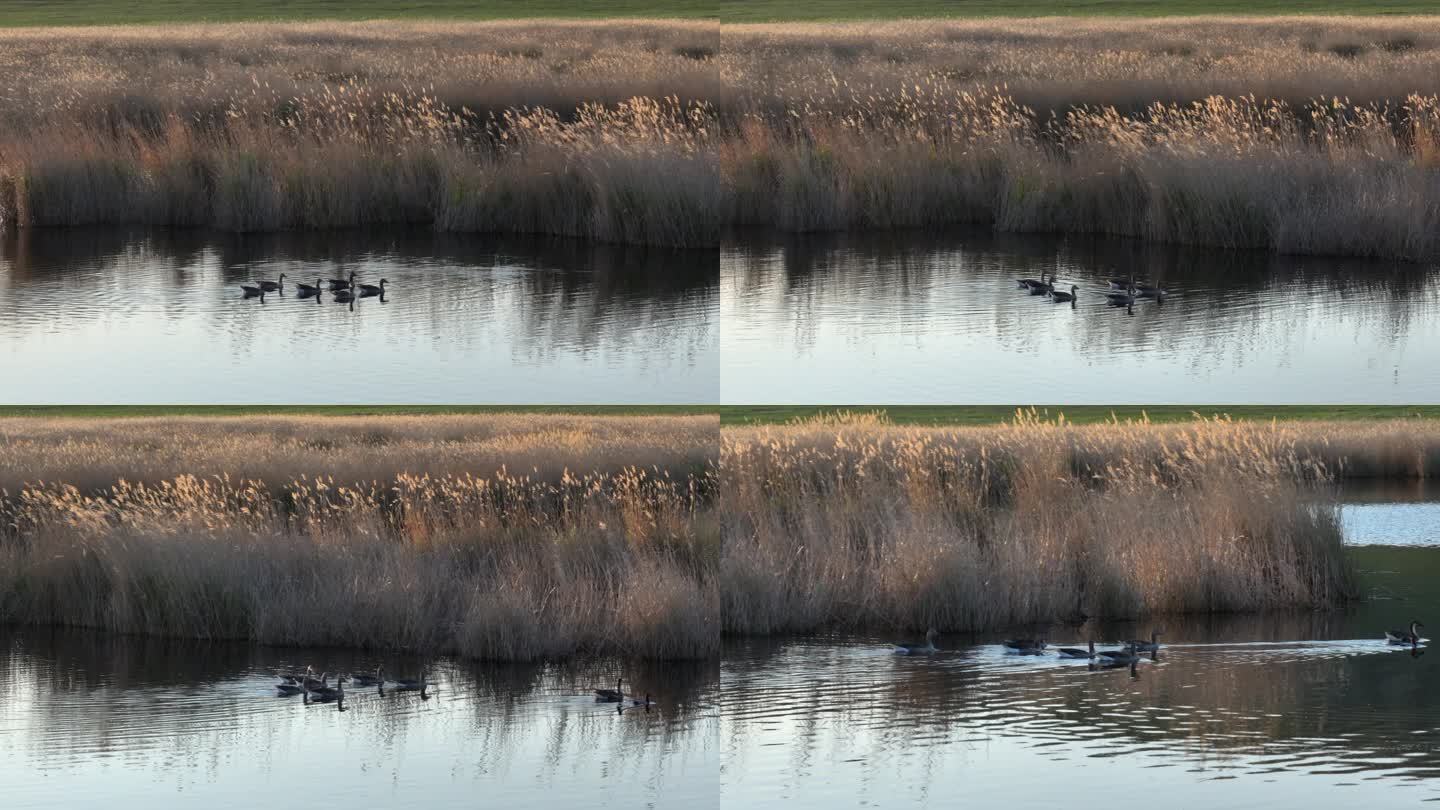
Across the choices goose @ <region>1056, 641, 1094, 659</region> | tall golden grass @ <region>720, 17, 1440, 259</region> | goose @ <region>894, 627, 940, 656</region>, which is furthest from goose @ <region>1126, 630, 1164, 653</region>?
tall golden grass @ <region>720, 17, 1440, 259</region>

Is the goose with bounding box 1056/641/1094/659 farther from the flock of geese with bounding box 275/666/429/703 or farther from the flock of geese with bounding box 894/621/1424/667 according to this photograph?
the flock of geese with bounding box 275/666/429/703

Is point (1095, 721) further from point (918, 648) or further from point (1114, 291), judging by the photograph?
point (1114, 291)

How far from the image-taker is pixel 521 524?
16.5 metres

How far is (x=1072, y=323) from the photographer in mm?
16531

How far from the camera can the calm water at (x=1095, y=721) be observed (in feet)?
37.2

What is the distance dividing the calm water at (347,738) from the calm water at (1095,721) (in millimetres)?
598

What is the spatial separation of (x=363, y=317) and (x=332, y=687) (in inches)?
152

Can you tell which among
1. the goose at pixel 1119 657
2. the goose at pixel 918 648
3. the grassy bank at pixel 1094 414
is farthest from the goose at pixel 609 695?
the grassy bank at pixel 1094 414

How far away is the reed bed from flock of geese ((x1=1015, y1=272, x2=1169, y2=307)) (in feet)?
4.54

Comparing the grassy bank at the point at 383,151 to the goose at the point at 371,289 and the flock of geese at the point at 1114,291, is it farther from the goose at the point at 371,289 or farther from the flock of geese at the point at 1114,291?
the flock of geese at the point at 1114,291

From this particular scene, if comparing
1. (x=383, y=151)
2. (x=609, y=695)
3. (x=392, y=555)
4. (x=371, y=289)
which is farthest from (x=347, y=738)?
(x=383, y=151)

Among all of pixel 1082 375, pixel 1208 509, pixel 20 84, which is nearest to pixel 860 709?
pixel 1082 375

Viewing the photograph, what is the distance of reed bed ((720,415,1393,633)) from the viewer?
1531 cm

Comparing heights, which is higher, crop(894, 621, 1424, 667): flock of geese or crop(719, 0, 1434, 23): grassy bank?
crop(719, 0, 1434, 23): grassy bank
